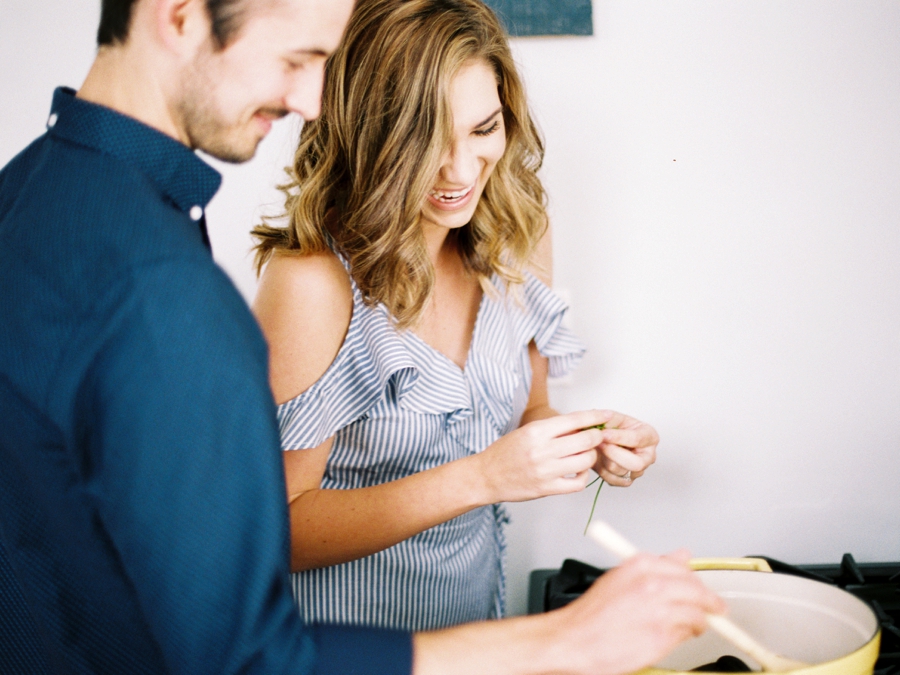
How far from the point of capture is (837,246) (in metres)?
1.30

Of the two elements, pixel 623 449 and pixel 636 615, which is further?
pixel 623 449

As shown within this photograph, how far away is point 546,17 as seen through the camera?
1237 millimetres

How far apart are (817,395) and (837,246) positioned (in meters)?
0.27

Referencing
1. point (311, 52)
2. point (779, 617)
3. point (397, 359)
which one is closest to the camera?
point (311, 52)

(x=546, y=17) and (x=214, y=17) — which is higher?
(x=546, y=17)

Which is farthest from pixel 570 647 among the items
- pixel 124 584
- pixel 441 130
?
pixel 441 130

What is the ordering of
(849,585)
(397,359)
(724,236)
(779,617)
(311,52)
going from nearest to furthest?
(311,52)
(779,617)
(397,359)
(849,585)
(724,236)

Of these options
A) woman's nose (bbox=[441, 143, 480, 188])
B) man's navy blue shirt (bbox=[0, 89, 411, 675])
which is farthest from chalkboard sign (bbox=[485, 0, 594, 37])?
man's navy blue shirt (bbox=[0, 89, 411, 675])

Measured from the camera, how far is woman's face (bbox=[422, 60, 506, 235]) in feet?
3.33

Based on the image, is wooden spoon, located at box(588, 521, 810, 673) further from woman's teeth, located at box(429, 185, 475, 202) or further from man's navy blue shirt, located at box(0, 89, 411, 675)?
woman's teeth, located at box(429, 185, 475, 202)

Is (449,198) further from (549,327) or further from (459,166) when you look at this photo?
(549,327)

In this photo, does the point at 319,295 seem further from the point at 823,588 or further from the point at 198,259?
the point at 823,588

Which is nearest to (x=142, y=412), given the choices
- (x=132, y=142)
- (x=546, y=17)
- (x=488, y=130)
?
(x=132, y=142)

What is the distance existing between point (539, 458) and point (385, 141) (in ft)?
1.52
